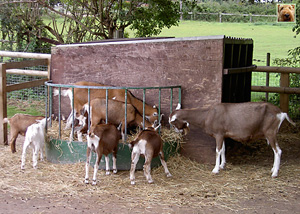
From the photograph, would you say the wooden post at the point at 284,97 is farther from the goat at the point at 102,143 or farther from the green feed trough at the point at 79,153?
the goat at the point at 102,143

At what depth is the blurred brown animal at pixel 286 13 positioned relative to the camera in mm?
10508

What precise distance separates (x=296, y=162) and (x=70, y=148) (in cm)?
328

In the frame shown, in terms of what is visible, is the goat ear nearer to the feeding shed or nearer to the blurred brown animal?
the feeding shed

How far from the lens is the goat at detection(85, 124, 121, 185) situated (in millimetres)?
5750

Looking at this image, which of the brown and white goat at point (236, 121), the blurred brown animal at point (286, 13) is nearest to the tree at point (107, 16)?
the blurred brown animal at point (286, 13)

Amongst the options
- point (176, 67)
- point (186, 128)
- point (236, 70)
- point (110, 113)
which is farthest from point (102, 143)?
point (236, 70)

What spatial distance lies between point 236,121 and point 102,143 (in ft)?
5.91

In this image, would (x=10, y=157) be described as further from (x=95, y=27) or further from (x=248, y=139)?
(x=95, y=27)

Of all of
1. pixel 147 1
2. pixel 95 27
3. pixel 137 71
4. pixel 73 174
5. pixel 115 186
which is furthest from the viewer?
pixel 95 27

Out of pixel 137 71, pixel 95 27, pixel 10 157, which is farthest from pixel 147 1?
pixel 10 157

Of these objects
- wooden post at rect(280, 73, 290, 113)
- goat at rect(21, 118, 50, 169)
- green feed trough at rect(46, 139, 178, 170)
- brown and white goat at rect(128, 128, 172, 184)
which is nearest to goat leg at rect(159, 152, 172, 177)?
brown and white goat at rect(128, 128, 172, 184)

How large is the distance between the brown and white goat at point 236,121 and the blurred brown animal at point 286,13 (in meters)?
4.84

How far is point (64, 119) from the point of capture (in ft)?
23.3

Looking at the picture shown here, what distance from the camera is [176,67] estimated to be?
6.79 metres
